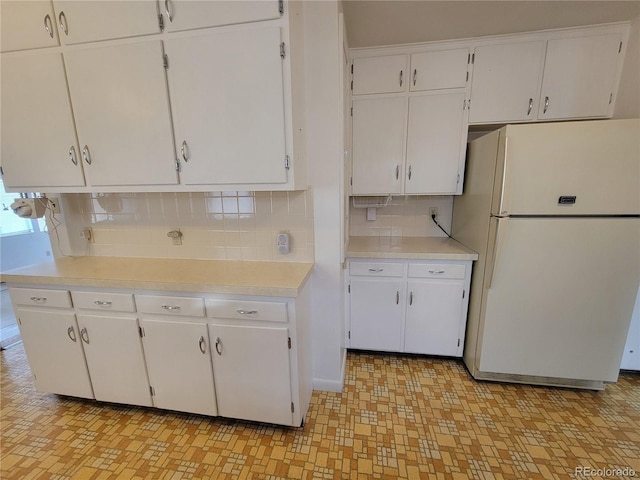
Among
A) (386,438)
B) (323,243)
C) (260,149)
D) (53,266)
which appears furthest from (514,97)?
(53,266)

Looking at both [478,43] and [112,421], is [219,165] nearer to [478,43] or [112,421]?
[112,421]

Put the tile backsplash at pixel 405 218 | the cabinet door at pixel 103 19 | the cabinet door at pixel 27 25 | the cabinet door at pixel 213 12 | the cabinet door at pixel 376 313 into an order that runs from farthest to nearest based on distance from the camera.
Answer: the tile backsplash at pixel 405 218, the cabinet door at pixel 376 313, the cabinet door at pixel 27 25, the cabinet door at pixel 103 19, the cabinet door at pixel 213 12

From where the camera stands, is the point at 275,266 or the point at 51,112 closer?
the point at 51,112

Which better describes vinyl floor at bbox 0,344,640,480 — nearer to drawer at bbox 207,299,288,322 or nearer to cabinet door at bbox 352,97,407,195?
drawer at bbox 207,299,288,322

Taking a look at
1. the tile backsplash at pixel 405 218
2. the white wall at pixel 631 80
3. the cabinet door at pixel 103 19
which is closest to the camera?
the cabinet door at pixel 103 19

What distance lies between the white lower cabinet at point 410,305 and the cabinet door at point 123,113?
1.50 meters

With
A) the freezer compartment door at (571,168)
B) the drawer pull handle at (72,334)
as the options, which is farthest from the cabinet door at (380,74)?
the drawer pull handle at (72,334)

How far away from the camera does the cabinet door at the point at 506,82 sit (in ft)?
6.20

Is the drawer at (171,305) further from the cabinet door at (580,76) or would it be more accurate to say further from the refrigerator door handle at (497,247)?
the cabinet door at (580,76)

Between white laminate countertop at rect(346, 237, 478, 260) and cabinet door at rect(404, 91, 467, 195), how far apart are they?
44 cm

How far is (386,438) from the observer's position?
1.51 m

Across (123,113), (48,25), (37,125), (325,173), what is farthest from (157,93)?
(325,173)

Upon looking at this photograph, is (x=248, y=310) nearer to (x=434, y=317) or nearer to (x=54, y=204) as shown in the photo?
(x=434, y=317)

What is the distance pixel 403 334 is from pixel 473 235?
95 centimetres
